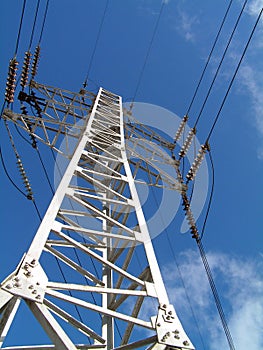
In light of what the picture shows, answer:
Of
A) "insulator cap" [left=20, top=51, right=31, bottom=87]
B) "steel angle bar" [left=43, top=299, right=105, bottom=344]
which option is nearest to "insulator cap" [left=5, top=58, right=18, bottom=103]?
"insulator cap" [left=20, top=51, right=31, bottom=87]

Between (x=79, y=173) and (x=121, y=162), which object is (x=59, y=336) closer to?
(x=79, y=173)

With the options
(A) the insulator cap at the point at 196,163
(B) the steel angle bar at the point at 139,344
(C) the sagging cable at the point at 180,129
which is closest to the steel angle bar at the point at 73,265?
(B) the steel angle bar at the point at 139,344

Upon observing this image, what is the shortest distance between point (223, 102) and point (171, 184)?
119 inches

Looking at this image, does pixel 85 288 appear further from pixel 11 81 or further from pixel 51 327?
pixel 11 81

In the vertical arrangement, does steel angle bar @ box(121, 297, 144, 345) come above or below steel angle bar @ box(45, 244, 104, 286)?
below

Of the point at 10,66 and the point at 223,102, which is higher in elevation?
the point at 223,102

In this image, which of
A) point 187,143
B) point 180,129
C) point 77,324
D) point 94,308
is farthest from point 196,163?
point 94,308

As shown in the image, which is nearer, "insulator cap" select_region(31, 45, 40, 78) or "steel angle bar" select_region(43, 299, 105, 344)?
"steel angle bar" select_region(43, 299, 105, 344)

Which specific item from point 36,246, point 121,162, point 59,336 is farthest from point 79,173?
point 59,336

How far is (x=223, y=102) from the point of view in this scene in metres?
7.48

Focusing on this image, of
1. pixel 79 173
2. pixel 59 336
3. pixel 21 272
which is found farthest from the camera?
pixel 79 173

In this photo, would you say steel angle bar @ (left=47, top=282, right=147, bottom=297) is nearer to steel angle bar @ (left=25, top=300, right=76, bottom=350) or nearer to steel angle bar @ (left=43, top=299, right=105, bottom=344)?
steel angle bar @ (left=25, top=300, right=76, bottom=350)

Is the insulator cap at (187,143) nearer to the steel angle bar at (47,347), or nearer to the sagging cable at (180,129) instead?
the sagging cable at (180,129)

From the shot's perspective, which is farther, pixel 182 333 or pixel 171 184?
pixel 171 184
